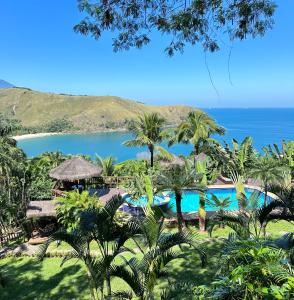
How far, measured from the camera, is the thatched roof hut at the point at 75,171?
15.8 metres

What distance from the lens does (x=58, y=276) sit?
10.0 metres

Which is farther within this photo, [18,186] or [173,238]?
[18,186]

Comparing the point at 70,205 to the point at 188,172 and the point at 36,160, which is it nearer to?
the point at 188,172

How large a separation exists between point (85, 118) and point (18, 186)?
109032 millimetres

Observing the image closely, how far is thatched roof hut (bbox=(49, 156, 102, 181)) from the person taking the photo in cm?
1579

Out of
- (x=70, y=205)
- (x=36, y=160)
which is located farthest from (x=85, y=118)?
(x=70, y=205)

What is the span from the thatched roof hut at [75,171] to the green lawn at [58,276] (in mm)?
4806

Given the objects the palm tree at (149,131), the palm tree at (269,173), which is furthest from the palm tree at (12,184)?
the palm tree at (269,173)

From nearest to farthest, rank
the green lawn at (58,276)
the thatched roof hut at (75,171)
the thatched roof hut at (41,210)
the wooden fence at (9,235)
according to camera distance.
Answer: the green lawn at (58,276) < the thatched roof hut at (41,210) < the wooden fence at (9,235) < the thatched roof hut at (75,171)

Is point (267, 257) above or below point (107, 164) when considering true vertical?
above

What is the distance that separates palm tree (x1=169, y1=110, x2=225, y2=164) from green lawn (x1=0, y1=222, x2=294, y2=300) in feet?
32.8

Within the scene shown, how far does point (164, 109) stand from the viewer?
145125 mm

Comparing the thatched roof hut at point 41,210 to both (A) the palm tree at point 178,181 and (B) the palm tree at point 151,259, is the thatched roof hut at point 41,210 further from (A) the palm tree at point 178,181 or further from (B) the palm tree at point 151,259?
(B) the palm tree at point 151,259

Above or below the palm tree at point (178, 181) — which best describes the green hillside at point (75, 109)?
above
